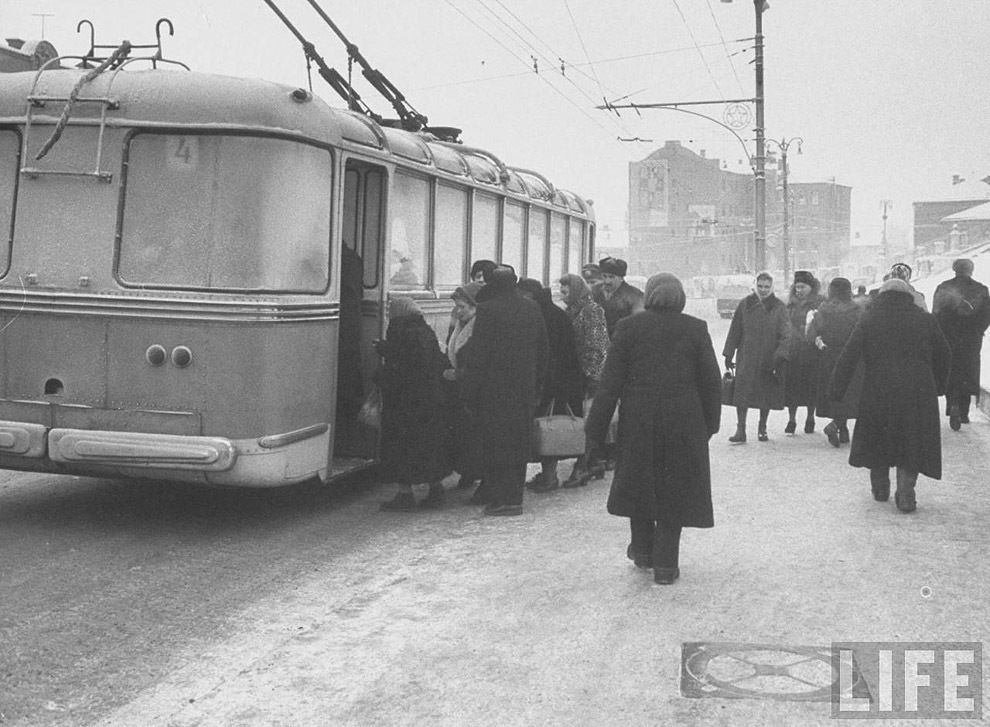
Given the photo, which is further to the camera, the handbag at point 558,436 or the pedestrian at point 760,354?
the pedestrian at point 760,354

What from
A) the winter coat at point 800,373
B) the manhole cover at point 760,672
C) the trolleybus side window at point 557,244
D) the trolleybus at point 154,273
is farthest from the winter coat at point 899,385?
the trolleybus side window at point 557,244

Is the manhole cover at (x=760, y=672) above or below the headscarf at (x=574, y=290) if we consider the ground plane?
below

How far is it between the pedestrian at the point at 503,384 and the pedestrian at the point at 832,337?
4.95 metres

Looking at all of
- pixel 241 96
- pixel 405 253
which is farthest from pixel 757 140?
pixel 241 96

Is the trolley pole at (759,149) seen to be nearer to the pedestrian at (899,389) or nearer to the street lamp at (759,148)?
the street lamp at (759,148)

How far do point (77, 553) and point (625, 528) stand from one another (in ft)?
10.9

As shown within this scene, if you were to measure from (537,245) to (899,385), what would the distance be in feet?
18.6

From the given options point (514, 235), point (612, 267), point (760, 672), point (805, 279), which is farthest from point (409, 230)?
point (805, 279)

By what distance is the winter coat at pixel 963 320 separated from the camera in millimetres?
13781

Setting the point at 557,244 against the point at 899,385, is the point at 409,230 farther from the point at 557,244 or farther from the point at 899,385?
the point at 557,244

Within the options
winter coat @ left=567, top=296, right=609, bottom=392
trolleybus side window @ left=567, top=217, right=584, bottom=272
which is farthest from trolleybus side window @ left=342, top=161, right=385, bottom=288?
trolleybus side window @ left=567, top=217, right=584, bottom=272

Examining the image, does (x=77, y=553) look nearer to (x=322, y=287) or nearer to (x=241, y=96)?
(x=322, y=287)

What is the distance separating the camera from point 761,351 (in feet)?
43.0

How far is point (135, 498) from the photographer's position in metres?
9.14
